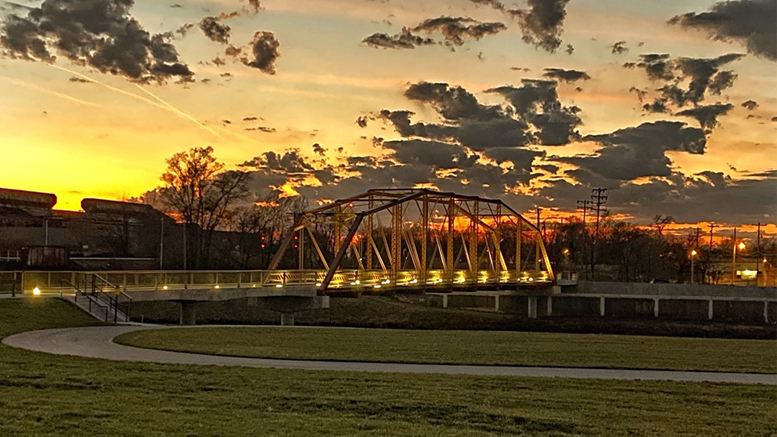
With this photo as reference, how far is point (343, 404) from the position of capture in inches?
539

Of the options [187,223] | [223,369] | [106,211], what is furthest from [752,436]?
[106,211]

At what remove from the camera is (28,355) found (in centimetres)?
2009

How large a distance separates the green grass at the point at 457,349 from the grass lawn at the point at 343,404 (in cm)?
425

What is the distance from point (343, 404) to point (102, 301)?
26594mm

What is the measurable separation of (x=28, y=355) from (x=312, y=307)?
31179mm

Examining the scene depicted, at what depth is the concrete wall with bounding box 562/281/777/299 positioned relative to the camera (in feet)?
232

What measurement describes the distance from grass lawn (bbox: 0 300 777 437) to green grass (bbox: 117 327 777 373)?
4252 mm

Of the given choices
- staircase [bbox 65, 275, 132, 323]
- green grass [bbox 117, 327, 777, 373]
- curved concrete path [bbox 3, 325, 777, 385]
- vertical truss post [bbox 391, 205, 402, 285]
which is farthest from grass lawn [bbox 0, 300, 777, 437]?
vertical truss post [bbox 391, 205, 402, 285]

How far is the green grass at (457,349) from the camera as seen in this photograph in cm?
2172

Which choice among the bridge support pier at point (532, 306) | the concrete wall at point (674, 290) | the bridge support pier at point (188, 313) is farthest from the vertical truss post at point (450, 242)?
the bridge support pier at point (188, 313)

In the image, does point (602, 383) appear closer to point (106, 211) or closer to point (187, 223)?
point (187, 223)

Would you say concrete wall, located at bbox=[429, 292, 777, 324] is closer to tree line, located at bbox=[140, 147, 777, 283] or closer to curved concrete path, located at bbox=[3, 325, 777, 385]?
tree line, located at bbox=[140, 147, 777, 283]

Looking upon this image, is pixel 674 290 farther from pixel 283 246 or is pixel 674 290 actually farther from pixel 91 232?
pixel 91 232

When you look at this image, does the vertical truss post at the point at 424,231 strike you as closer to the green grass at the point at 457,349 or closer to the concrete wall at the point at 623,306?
the concrete wall at the point at 623,306
